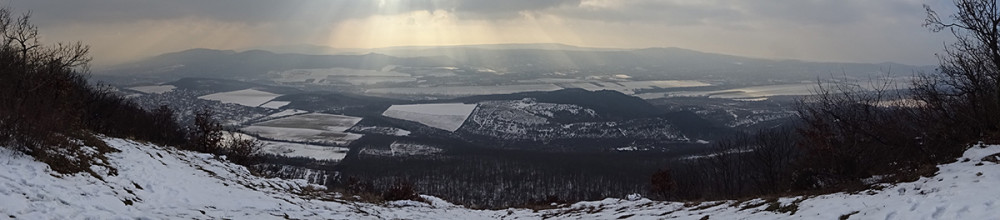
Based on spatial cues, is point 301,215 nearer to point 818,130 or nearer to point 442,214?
point 442,214

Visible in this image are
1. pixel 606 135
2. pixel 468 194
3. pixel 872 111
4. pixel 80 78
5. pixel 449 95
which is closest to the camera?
pixel 872 111

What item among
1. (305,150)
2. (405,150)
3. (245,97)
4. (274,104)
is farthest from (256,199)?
(245,97)

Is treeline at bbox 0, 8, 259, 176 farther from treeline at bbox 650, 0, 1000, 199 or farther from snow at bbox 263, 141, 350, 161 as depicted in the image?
snow at bbox 263, 141, 350, 161

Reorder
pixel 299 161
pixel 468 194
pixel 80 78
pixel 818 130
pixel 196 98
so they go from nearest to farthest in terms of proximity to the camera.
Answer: pixel 818 130, pixel 80 78, pixel 468 194, pixel 299 161, pixel 196 98

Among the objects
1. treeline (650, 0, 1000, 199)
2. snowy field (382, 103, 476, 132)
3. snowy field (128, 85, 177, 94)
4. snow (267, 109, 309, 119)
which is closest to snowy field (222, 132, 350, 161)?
snowy field (382, 103, 476, 132)

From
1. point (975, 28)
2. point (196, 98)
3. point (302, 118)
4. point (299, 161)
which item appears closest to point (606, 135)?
point (299, 161)

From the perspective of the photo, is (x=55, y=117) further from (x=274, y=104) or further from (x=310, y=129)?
(x=274, y=104)
